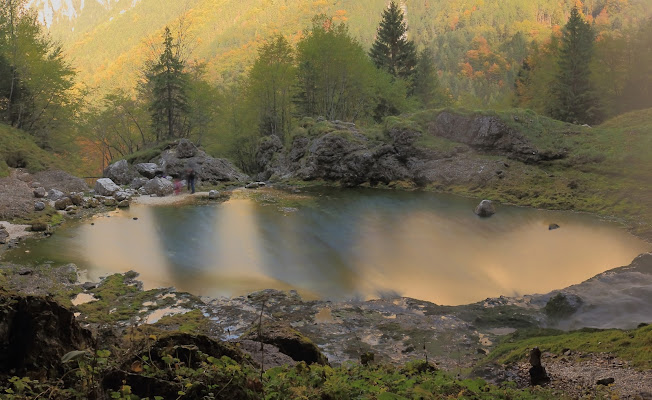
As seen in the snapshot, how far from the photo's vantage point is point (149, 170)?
4216 centimetres

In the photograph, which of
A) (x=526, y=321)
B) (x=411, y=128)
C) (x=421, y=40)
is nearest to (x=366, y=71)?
(x=411, y=128)

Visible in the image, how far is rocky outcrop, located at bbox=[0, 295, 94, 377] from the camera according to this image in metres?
4.98

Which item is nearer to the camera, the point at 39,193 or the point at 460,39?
the point at 39,193

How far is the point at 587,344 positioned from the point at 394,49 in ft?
213

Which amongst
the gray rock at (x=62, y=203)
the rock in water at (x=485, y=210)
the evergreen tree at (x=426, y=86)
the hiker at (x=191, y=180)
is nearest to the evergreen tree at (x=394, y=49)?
the evergreen tree at (x=426, y=86)

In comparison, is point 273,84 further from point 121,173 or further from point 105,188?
point 105,188

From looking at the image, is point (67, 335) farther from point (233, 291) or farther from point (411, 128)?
point (411, 128)

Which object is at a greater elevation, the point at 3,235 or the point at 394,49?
the point at 394,49

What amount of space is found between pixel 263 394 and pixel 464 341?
25.7ft

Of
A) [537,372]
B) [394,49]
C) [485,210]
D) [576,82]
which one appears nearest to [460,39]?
[394,49]

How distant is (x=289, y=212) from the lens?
29.7 m

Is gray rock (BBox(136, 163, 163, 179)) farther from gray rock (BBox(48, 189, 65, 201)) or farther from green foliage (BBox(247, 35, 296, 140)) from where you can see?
green foliage (BBox(247, 35, 296, 140))

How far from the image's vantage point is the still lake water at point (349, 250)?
16.1 meters

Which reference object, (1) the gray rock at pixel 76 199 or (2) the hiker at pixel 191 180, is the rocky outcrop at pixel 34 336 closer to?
(1) the gray rock at pixel 76 199
